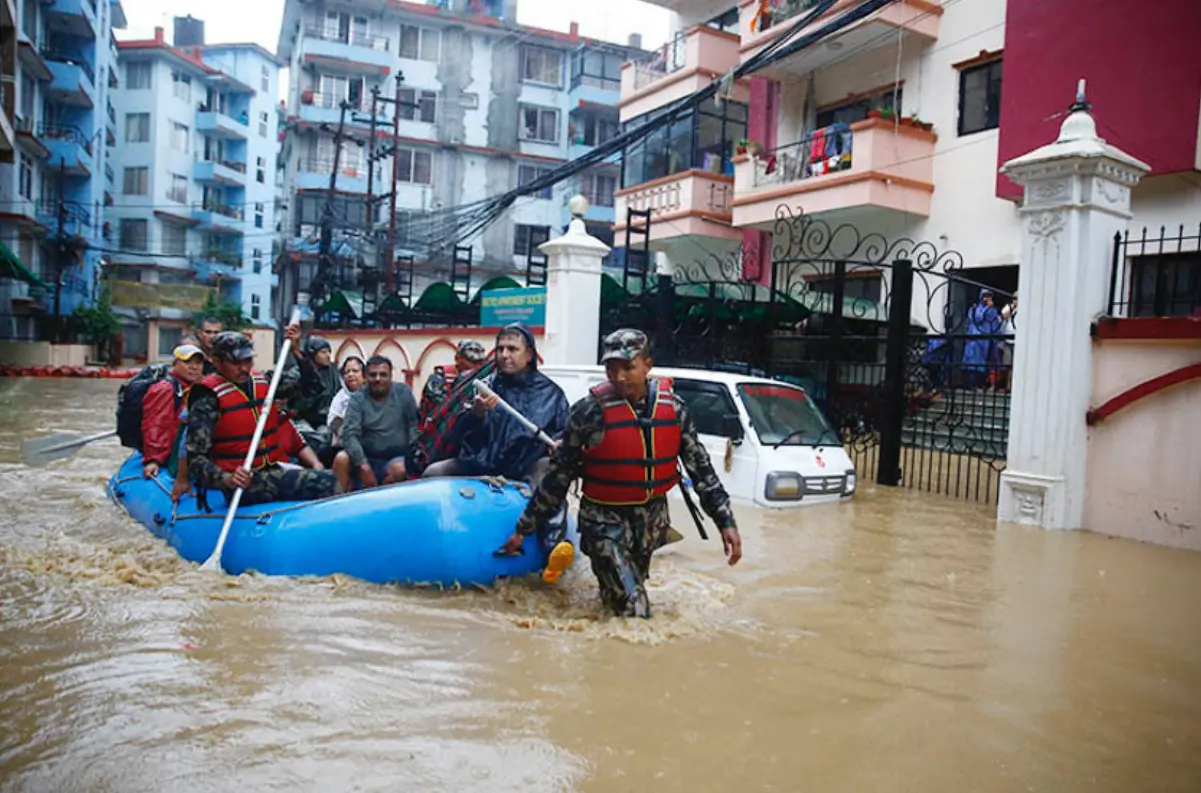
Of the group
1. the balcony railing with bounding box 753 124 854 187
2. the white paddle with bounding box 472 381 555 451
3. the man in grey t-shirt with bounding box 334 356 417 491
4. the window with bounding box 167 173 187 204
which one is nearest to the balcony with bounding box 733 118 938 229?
the balcony railing with bounding box 753 124 854 187

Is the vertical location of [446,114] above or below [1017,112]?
above

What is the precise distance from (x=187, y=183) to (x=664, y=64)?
35699mm

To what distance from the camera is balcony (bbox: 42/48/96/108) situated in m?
35.2

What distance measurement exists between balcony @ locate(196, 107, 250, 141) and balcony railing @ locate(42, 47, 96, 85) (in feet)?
34.0

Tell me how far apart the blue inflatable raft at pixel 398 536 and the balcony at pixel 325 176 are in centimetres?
3514

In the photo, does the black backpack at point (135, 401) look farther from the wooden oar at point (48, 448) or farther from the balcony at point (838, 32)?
the balcony at point (838, 32)

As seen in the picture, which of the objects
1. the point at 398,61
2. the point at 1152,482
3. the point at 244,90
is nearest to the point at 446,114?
the point at 398,61

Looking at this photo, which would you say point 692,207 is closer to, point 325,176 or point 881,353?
point 881,353

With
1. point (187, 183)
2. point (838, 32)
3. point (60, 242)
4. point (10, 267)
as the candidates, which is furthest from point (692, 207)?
point (187, 183)

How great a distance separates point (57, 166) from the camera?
37438 millimetres

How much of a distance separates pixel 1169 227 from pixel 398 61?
109 ft

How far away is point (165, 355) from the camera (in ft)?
161

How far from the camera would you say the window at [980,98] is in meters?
15.5

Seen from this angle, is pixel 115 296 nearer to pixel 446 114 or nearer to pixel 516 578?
pixel 446 114
